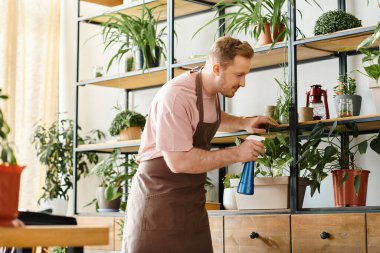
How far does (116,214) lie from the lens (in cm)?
448

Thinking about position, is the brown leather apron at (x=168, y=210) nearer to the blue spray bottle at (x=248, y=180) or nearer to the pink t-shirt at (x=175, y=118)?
the pink t-shirt at (x=175, y=118)

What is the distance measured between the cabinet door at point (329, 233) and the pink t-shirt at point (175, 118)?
68cm

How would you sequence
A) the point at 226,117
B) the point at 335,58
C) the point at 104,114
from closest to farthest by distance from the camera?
1. the point at 226,117
2. the point at 335,58
3. the point at 104,114

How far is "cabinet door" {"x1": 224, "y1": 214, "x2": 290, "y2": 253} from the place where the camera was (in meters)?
3.53

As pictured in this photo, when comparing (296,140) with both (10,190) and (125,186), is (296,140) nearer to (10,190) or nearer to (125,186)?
(125,186)

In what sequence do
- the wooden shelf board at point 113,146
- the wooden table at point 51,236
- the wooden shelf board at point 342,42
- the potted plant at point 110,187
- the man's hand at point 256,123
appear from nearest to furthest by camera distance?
the wooden table at point 51,236
the wooden shelf board at point 342,42
the man's hand at point 256,123
the wooden shelf board at point 113,146
the potted plant at point 110,187

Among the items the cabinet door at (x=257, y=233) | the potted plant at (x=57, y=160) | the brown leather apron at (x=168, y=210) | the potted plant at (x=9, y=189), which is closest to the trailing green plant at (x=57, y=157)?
the potted plant at (x=57, y=160)

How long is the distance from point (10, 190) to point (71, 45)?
13.7 feet

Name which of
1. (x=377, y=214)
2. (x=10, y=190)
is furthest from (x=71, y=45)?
(x=10, y=190)

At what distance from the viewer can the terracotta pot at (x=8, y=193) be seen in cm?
165

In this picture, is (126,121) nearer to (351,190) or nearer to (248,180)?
(248,180)

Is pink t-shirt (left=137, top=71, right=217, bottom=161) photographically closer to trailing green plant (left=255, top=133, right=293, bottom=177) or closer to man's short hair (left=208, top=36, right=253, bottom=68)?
man's short hair (left=208, top=36, right=253, bottom=68)

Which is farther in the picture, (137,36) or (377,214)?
(137,36)

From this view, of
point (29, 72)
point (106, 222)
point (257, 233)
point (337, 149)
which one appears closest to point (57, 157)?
point (29, 72)
